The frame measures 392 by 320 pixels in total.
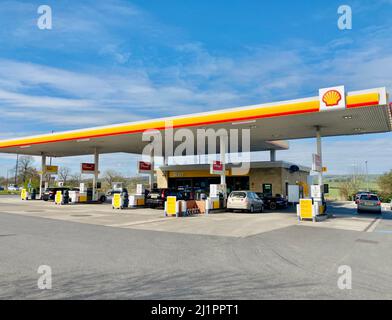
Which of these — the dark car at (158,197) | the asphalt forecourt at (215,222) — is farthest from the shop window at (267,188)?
the asphalt forecourt at (215,222)

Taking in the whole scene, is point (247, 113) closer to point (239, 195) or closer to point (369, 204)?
point (239, 195)

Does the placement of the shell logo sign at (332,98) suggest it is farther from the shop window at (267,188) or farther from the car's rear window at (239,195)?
the shop window at (267,188)

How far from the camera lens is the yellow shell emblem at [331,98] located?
47.4 feet

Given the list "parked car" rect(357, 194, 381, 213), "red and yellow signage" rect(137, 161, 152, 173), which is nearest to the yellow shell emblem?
"parked car" rect(357, 194, 381, 213)

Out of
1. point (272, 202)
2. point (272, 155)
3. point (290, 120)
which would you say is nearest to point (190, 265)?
point (290, 120)

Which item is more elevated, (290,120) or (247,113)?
(247,113)

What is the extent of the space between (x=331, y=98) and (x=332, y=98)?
0.14 ft

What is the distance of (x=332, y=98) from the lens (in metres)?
14.6

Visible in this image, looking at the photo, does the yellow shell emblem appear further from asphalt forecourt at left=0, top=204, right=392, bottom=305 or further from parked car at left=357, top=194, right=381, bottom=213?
parked car at left=357, top=194, right=381, bottom=213

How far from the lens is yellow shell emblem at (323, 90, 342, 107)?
47.4 ft

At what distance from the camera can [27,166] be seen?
88625 millimetres

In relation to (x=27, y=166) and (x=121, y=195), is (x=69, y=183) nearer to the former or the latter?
(x=27, y=166)
